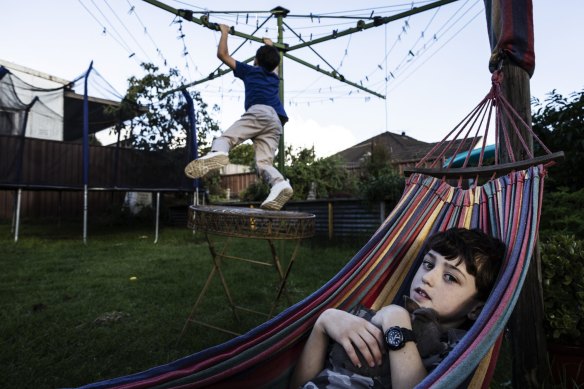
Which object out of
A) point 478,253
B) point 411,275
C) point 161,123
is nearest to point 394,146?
point 161,123

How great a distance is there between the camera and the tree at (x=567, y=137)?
3016 millimetres

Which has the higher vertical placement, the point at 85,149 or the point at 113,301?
the point at 85,149

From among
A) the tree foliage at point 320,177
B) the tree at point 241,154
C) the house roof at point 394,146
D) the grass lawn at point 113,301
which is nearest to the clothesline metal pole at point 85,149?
the grass lawn at point 113,301

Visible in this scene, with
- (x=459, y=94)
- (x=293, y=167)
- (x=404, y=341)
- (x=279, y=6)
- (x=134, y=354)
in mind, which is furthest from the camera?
(x=293, y=167)

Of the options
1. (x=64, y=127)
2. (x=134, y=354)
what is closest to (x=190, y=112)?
(x=64, y=127)

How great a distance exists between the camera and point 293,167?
9.04 metres

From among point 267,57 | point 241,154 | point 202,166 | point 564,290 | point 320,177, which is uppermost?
point 241,154

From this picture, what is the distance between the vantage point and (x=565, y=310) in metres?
1.46

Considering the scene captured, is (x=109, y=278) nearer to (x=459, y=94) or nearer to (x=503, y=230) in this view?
(x=503, y=230)

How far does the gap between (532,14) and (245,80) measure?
65.8 inches

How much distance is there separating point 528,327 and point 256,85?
202cm

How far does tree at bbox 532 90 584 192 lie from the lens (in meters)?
3.02

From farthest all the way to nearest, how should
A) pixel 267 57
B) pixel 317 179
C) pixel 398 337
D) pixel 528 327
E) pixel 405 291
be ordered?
pixel 317 179 → pixel 267 57 → pixel 528 327 → pixel 405 291 → pixel 398 337

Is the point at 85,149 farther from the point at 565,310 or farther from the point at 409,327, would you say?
the point at 565,310
